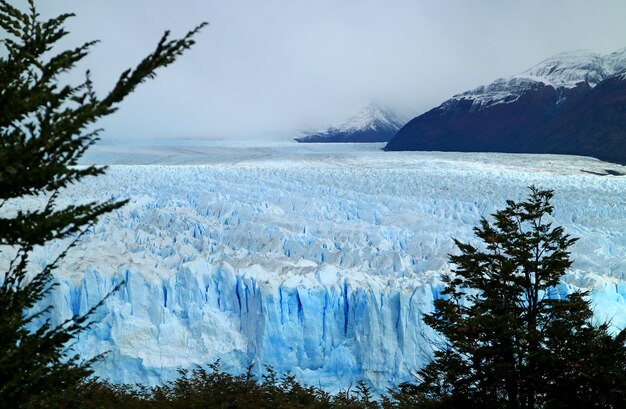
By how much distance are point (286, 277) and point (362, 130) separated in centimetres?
5601

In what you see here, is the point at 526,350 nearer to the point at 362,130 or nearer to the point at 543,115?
the point at 543,115

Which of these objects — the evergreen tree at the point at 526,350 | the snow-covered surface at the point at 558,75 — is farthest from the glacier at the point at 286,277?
the snow-covered surface at the point at 558,75

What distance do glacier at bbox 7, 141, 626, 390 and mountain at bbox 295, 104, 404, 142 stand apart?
4797 centimetres

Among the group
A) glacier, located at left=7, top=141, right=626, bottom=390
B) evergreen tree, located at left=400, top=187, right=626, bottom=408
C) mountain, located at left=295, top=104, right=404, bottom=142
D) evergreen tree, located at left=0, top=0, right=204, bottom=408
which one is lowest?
glacier, located at left=7, top=141, right=626, bottom=390

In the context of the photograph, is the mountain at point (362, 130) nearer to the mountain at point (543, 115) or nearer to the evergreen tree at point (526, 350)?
→ the mountain at point (543, 115)

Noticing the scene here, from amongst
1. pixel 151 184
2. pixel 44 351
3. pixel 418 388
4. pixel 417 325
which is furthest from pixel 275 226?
pixel 44 351

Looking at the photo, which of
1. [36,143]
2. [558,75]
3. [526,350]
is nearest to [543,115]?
[558,75]

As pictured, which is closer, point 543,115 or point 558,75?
point 543,115

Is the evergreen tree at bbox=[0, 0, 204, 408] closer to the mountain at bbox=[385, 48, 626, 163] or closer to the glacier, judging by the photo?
the glacier

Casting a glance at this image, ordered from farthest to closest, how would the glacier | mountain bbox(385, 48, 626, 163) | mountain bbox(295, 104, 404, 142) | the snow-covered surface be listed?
mountain bbox(295, 104, 404, 142)
the snow-covered surface
mountain bbox(385, 48, 626, 163)
the glacier

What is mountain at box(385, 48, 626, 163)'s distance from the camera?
1389 inches

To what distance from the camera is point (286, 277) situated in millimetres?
10586

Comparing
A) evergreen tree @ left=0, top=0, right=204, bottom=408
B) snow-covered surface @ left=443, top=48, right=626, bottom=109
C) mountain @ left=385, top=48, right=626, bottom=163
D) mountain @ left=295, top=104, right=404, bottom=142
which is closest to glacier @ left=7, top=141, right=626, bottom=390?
evergreen tree @ left=0, top=0, right=204, bottom=408

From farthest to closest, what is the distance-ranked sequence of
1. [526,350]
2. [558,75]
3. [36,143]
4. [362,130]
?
1. [362,130]
2. [558,75]
3. [526,350]
4. [36,143]
